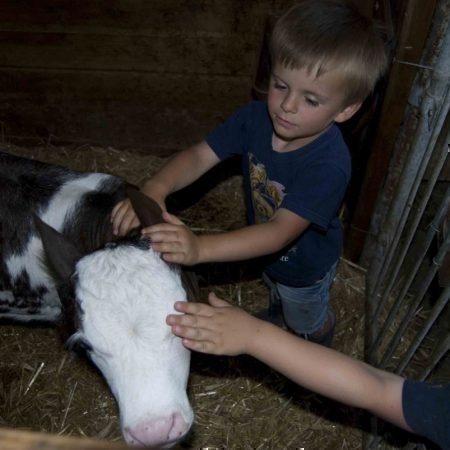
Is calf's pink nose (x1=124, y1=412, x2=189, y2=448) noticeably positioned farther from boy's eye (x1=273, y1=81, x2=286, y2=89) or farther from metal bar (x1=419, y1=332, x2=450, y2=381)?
boy's eye (x1=273, y1=81, x2=286, y2=89)

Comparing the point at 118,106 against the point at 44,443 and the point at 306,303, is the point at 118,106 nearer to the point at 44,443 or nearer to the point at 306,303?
the point at 306,303

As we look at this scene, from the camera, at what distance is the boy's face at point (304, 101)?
6.02 ft

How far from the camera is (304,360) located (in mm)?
1554

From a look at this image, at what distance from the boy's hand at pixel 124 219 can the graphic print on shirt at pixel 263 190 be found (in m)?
0.56

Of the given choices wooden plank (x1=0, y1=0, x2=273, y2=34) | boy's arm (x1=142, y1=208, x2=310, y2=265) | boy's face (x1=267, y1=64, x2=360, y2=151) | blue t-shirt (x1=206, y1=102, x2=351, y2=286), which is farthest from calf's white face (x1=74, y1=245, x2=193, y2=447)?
wooden plank (x1=0, y1=0, x2=273, y2=34)

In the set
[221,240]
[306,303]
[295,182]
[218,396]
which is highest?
[295,182]

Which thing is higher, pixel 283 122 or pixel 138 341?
pixel 283 122

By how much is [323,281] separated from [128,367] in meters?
1.14

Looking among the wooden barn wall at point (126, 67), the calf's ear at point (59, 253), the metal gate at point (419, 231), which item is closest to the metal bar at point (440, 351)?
the metal gate at point (419, 231)

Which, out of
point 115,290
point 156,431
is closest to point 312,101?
point 115,290

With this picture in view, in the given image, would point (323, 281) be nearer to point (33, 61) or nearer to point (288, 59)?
point (288, 59)

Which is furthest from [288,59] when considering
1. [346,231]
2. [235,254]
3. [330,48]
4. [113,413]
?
[113,413]

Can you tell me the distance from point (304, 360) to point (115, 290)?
2.20 ft

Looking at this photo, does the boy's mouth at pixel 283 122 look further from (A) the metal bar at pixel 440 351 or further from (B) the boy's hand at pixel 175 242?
(A) the metal bar at pixel 440 351
